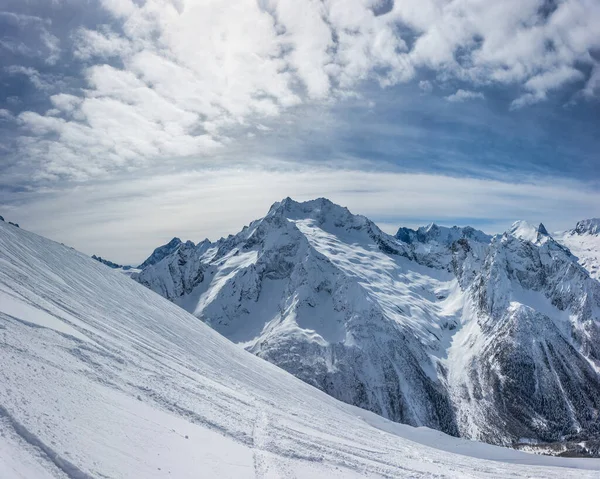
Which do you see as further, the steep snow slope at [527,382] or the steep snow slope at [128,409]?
the steep snow slope at [527,382]

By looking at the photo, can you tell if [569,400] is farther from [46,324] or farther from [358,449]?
[46,324]

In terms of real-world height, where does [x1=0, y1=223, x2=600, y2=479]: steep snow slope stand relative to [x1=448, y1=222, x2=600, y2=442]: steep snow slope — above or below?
above

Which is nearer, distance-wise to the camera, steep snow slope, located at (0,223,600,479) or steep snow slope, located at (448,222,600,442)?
steep snow slope, located at (0,223,600,479)

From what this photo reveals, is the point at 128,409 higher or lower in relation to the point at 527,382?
higher

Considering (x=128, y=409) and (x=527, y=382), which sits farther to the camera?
(x=527, y=382)

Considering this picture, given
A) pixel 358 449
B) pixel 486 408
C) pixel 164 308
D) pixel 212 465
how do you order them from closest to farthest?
1. pixel 212 465
2. pixel 358 449
3. pixel 164 308
4. pixel 486 408

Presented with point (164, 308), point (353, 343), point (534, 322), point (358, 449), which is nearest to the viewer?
point (358, 449)

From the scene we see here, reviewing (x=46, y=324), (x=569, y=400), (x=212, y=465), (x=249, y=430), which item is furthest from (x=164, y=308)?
(x=569, y=400)

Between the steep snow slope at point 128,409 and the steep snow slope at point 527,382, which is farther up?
the steep snow slope at point 128,409
